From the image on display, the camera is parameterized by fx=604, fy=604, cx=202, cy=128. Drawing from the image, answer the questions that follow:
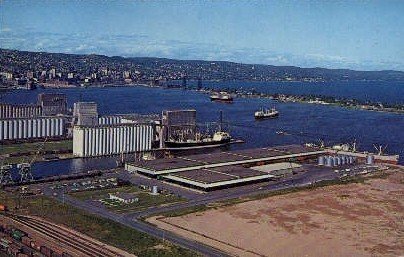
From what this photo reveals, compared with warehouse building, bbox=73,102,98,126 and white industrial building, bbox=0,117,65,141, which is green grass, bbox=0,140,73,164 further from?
warehouse building, bbox=73,102,98,126

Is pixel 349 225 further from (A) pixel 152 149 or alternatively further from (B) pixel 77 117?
(B) pixel 77 117

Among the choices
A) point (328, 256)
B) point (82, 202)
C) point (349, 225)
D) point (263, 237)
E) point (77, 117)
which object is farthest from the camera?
point (77, 117)

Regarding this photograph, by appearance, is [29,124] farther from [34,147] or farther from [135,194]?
[135,194]

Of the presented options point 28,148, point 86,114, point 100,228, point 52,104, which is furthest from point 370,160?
point 52,104

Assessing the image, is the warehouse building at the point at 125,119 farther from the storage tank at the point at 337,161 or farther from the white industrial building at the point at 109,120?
the storage tank at the point at 337,161

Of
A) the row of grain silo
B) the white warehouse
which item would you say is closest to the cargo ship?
the row of grain silo

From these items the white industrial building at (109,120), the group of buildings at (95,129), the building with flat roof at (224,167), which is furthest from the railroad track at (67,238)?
the white industrial building at (109,120)

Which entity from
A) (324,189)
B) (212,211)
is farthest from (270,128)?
(212,211)
